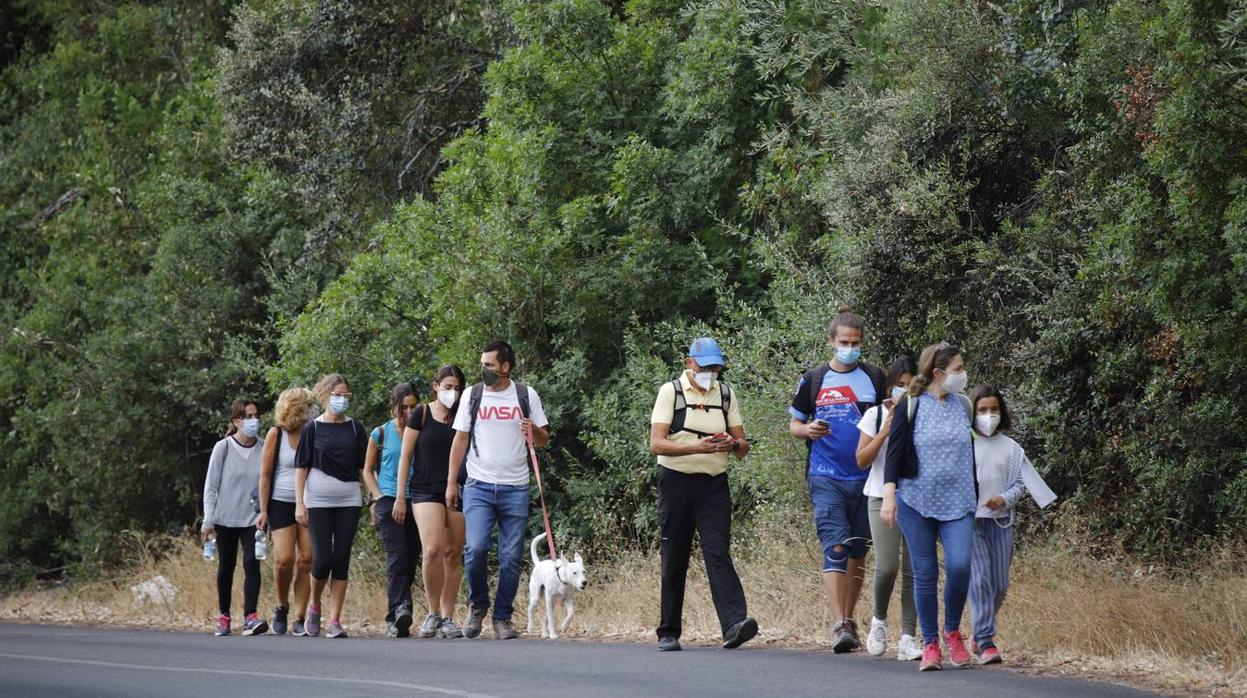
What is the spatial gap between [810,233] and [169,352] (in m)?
11.9

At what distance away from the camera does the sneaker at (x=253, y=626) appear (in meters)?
14.6

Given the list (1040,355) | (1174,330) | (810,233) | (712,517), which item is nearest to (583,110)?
(810,233)

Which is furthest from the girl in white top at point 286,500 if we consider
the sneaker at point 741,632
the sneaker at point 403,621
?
the sneaker at point 741,632

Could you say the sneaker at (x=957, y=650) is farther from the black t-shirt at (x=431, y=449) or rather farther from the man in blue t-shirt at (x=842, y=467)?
the black t-shirt at (x=431, y=449)

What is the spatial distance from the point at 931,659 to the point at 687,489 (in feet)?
7.51

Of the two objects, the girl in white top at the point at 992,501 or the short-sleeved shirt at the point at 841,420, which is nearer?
the girl in white top at the point at 992,501

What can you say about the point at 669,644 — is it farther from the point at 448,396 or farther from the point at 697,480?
the point at 448,396

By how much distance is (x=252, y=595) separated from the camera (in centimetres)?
1464

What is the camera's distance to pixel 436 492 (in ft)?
43.9

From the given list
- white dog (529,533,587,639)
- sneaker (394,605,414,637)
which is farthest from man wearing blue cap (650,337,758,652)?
sneaker (394,605,414,637)

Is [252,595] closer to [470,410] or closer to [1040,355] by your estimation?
[470,410]

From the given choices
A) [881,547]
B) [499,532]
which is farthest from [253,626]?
[881,547]

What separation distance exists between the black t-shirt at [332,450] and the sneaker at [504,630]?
1.98 m

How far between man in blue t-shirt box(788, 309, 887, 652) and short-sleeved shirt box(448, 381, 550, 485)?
9.15 feet
